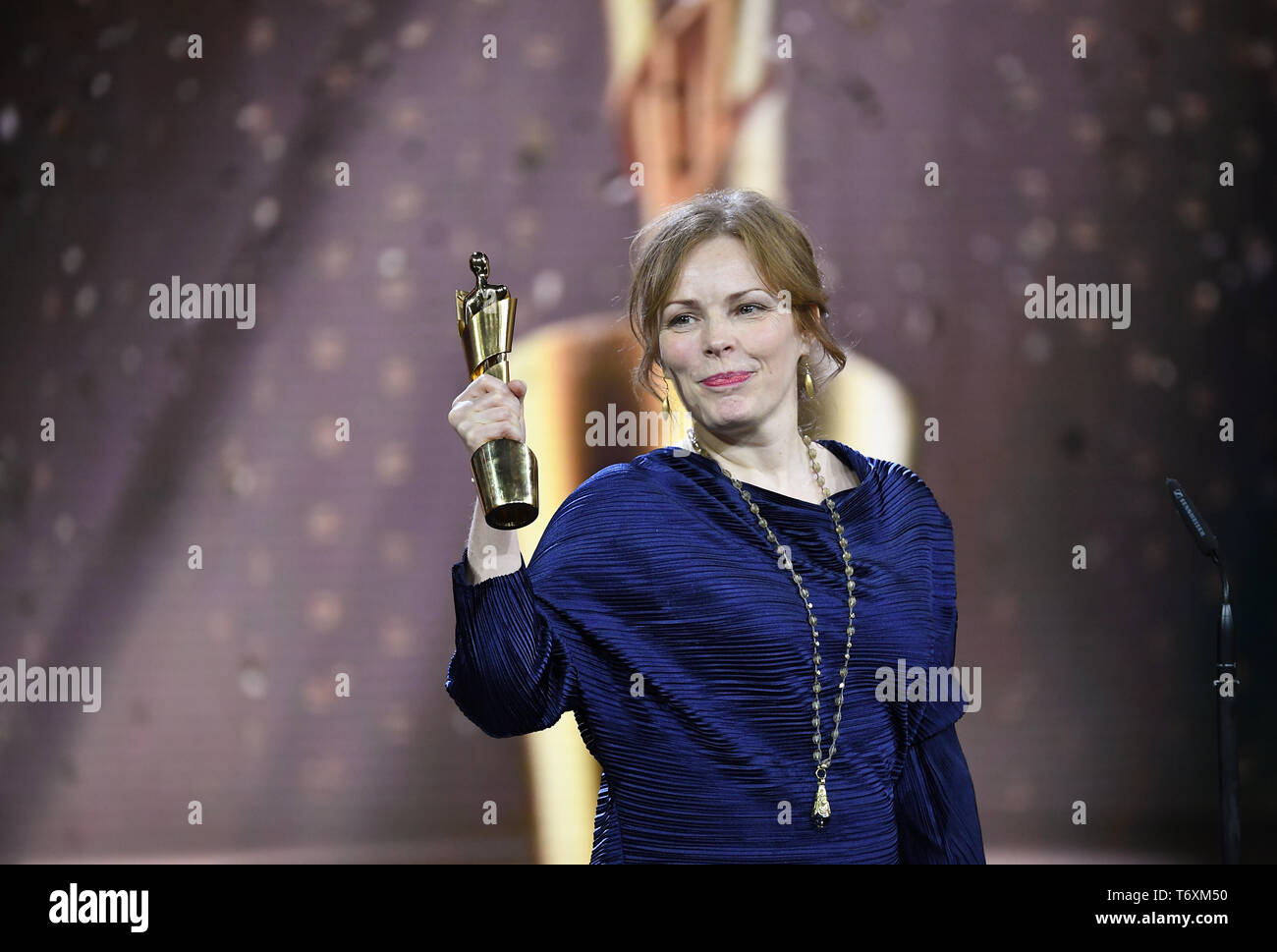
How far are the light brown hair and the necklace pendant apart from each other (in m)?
0.52

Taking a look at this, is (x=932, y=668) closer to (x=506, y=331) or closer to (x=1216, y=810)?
(x=506, y=331)

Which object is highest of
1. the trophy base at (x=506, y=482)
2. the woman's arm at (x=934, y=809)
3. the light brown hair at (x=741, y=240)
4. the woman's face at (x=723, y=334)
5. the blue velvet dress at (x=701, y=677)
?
the light brown hair at (x=741, y=240)

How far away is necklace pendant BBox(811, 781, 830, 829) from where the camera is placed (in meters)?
1.30

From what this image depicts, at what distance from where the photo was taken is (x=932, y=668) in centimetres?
140

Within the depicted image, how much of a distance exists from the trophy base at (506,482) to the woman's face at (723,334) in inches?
11.0

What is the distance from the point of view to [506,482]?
112 centimetres

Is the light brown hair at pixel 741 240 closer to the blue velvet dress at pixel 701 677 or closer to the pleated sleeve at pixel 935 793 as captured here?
the blue velvet dress at pixel 701 677

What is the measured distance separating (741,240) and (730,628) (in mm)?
432

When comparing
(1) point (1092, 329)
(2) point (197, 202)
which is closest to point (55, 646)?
(2) point (197, 202)

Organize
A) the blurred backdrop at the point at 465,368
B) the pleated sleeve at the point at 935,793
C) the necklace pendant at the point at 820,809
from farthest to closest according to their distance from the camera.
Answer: the blurred backdrop at the point at 465,368 → the pleated sleeve at the point at 935,793 → the necklace pendant at the point at 820,809

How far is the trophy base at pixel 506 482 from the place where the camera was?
1118mm

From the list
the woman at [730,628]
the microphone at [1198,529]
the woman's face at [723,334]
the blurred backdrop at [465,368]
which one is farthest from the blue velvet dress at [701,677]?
the blurred backdrop at [465,368]
